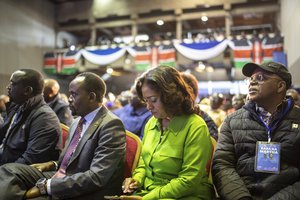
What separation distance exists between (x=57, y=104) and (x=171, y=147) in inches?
100

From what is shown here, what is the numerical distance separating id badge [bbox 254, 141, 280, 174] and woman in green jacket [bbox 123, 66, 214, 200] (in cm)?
31

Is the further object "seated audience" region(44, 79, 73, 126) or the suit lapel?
"seated audience" region(44, 79, 73, 126)

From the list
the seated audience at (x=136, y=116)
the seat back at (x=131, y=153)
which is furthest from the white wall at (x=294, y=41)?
the seat back at (x=131, y=153)

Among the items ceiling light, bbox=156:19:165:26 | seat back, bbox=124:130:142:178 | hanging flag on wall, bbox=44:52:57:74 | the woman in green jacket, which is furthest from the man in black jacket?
ceiling light, bbox=156:19:165:26

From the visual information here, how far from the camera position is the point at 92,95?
7.71ft

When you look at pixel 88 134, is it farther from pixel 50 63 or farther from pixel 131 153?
pixel 50 63

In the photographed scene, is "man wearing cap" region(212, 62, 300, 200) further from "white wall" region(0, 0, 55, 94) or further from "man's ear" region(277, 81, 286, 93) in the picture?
"white wall" region(0, 0, 55, 94)

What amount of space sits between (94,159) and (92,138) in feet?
0.51

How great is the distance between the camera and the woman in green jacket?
1.89 meters

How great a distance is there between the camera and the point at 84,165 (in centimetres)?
217

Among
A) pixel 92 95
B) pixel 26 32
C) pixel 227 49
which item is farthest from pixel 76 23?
pixel 92 95

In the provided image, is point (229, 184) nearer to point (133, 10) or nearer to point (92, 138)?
point (92, 138)

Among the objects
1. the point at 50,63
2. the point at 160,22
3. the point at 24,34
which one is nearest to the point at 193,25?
the point at 160,22

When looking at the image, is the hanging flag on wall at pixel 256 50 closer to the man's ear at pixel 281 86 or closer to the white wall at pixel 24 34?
the man's ear at pixel 281 86
